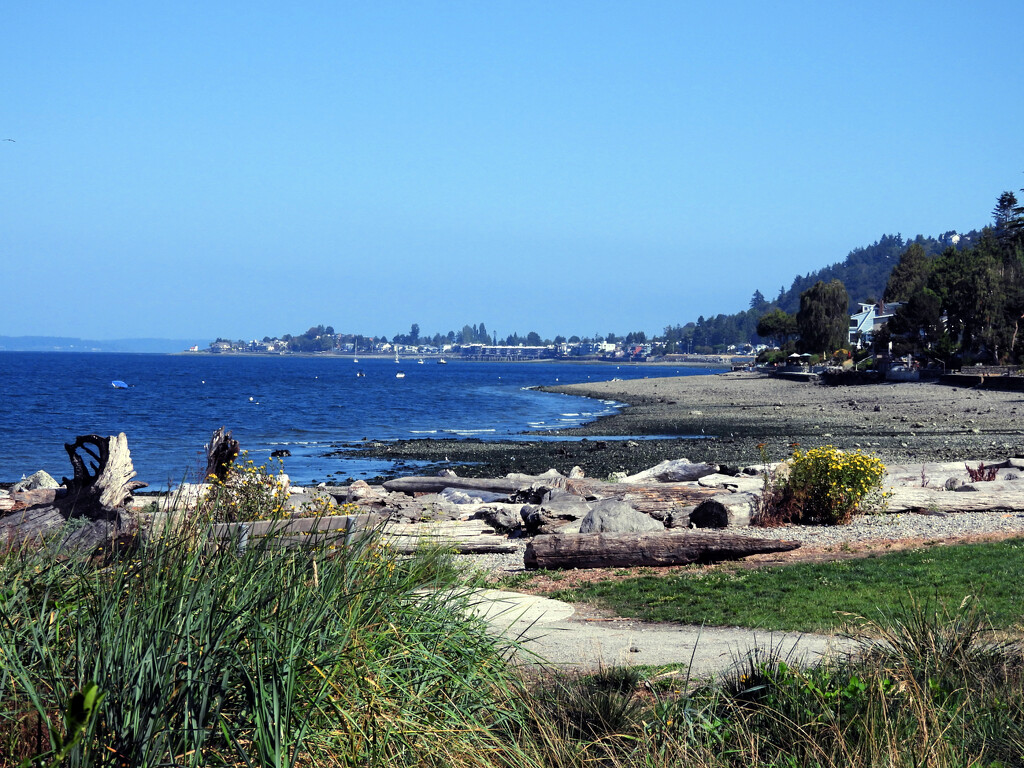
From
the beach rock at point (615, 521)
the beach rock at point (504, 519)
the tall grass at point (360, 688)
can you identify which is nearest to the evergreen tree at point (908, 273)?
the beach rock at point (504, 519)

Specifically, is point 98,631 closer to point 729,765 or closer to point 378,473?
point 729,765

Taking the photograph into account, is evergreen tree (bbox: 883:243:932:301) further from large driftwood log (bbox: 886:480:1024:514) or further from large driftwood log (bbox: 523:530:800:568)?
large driftwood log (bbox: 523:530:800:568)

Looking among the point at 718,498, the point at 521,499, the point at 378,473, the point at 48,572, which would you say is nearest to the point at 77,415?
the point at 378,473

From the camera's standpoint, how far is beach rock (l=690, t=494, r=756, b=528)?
14.4m

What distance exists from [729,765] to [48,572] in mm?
3533

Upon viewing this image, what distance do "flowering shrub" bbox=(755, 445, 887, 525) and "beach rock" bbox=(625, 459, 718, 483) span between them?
7.43 metres

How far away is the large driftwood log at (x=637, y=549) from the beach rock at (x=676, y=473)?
10152 millimetres

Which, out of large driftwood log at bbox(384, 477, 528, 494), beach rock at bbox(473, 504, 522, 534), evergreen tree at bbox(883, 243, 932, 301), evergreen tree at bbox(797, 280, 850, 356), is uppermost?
evergreen tree at bbox(883, 243, 932, 301)

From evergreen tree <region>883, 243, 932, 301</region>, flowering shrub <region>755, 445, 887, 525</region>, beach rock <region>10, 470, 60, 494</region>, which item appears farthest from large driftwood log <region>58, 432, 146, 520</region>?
evergreen tree <region>883, 243, 932, 301</region>

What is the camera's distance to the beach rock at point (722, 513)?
14.4 m

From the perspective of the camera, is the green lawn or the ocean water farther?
the ocean water

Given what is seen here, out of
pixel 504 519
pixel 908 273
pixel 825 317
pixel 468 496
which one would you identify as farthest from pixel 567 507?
pixel 908 273

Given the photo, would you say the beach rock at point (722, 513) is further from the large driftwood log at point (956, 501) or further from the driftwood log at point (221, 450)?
the driftwood log at point (221, 450)

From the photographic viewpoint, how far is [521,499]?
17953mm
